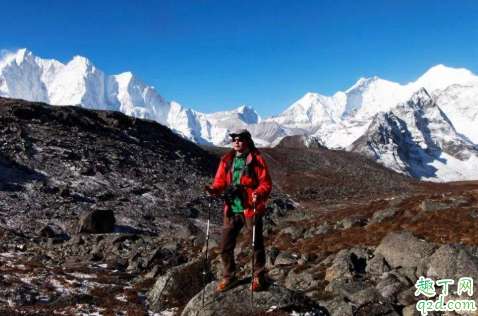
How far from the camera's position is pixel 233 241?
11.8 metres

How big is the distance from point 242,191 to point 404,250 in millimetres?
10380

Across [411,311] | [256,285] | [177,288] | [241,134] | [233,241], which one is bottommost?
[177,288]

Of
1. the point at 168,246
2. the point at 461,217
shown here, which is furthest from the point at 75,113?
the point at 461,217

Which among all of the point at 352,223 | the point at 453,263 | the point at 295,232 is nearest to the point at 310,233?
the point at 295,232

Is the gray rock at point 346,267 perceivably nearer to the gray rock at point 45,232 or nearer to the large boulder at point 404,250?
the large boulder at point 404,250

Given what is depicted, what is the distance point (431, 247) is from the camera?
17109 millimetres

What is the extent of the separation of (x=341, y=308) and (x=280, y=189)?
65932mm

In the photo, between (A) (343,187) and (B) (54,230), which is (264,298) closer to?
(B) (54,230)

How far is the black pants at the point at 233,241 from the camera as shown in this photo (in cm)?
1146

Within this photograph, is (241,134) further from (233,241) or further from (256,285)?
(256,285)

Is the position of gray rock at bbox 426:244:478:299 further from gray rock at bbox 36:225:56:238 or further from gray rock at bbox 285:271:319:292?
gray rock at bbox 36:225:56:238

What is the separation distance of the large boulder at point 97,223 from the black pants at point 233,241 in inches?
1104

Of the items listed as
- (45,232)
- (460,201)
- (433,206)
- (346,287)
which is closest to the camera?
(346,287)

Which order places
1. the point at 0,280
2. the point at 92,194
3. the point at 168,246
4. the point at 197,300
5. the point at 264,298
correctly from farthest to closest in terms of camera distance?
the point at 92,194, the point at 168,246, the point at 0,280, the point at 197,300, the point at 264,298
